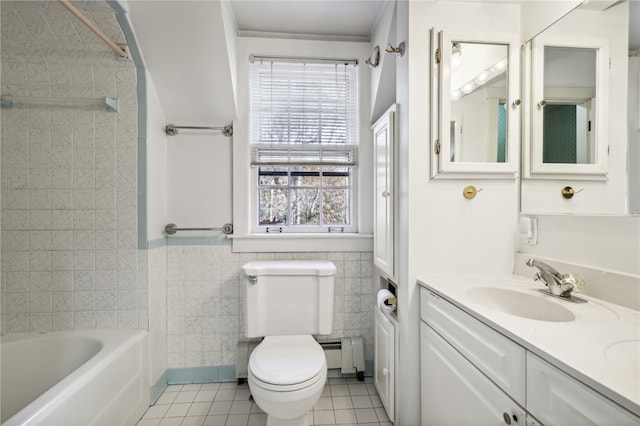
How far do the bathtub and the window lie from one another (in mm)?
1053

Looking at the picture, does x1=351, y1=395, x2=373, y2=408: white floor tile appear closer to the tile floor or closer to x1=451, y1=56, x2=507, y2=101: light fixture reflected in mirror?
the tile floor

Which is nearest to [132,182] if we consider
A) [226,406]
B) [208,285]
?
[208,285]

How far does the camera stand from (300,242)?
200cm

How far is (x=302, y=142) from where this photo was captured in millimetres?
2115

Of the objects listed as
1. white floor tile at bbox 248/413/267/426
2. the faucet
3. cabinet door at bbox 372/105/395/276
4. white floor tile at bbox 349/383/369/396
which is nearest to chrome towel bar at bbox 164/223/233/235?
cabinet door at bbox 372/105/395/276

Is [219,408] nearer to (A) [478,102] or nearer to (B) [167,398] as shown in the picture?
(B) [167,398]

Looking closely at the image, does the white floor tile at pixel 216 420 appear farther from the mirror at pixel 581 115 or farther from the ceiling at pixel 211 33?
the mirror at pixel 581 115

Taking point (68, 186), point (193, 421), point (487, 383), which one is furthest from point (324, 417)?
point (68, 186)

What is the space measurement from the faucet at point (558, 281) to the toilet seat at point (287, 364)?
1.03 meters

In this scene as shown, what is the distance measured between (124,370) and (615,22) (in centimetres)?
260

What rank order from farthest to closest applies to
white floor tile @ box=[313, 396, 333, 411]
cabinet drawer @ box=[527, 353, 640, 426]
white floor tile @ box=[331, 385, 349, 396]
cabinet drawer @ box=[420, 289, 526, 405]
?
white floor tile @ box=[331, 385, 349, 396], white floor tile @ box=[313, 396, 333, 411], cabinet drawer @ box=[420, 289, 526, 405], cabinet drawer @ box=[527, 353, 640, 426]

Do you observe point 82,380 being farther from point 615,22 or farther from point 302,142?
point 615,22

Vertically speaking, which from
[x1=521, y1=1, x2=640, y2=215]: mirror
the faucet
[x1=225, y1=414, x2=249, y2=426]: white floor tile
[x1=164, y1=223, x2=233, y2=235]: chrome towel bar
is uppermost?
[x1=521, y1=1, x2=640, y2=215]: mirror

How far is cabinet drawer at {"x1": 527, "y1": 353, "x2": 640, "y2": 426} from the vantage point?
57 cm
